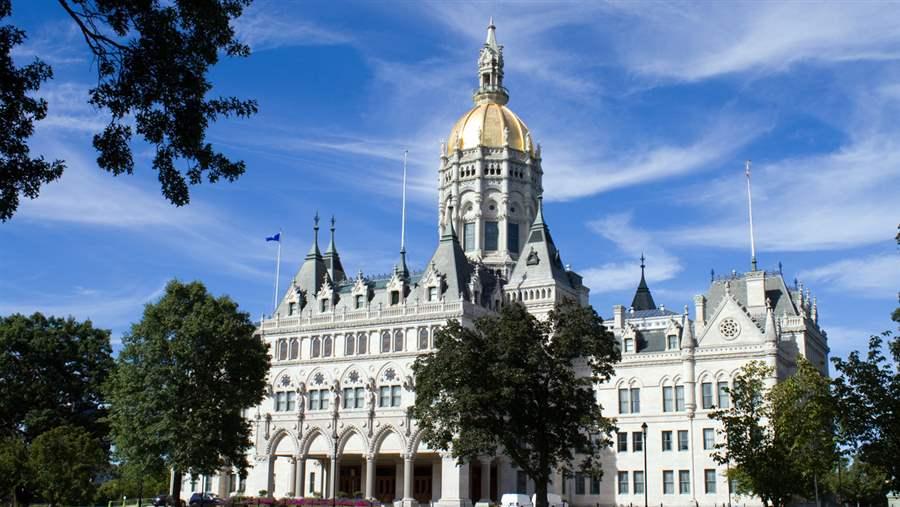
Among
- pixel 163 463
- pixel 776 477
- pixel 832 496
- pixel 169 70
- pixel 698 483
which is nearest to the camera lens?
pixel 169 70

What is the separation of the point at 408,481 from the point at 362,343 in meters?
14.0

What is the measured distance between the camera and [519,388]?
5625cm

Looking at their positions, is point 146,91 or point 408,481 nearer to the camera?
point 146,91

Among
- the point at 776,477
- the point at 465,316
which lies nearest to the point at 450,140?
the point at 465,316

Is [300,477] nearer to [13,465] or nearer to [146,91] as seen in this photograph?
[13,465]

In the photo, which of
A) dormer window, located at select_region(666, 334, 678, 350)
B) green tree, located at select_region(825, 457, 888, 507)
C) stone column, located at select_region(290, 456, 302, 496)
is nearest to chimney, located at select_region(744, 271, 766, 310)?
dormer window, located at select_region(666, 334, 678, 350)

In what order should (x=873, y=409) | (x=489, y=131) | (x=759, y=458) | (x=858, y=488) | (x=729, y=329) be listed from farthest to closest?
(x=489, y=131) < (x=858, y=488) < (x=729, y=329) < (x=759, y=458) < (x=873, y=409)

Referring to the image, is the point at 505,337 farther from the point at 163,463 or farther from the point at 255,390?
the point at 163,463

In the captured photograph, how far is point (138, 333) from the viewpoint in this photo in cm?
6862

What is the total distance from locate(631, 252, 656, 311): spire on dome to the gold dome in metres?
20.8

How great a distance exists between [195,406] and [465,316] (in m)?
29.9

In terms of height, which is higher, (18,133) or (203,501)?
(18,133)

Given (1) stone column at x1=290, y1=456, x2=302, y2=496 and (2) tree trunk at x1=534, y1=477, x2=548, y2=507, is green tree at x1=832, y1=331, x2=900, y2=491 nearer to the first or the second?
(2) tree trunk at x1=534, y1=477, x2=548, y2=507

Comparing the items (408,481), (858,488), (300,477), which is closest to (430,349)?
(408,481)
